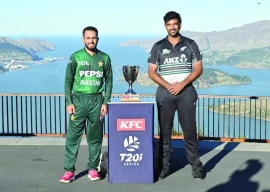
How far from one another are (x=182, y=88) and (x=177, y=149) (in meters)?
2.17

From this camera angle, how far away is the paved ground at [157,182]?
522 cm

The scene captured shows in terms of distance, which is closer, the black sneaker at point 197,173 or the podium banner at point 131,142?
the podium banner at point 131,142

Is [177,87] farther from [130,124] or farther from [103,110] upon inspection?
[103,110]

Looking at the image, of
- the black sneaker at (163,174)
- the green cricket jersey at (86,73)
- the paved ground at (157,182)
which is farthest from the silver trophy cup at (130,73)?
the paved ground at (157,182)

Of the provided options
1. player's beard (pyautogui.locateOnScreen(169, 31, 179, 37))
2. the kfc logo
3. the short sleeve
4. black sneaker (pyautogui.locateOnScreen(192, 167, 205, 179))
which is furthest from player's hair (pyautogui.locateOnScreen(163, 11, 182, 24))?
black sneaker (pyautogui.locateOnScreen(192, 167, 205, 179))

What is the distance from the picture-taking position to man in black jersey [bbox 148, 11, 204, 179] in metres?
5.18

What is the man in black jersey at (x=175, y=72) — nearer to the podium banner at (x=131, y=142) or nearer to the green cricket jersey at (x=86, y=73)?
the podium banner at (x=131, y=142)

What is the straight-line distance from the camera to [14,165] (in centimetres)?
627

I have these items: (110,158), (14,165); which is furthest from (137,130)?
(14,165)

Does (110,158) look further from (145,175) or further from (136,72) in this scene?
(136,72)

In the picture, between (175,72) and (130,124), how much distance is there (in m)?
0.72

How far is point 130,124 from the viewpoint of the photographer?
17.0 ft

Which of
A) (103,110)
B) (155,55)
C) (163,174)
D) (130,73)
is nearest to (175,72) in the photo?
(155,55)

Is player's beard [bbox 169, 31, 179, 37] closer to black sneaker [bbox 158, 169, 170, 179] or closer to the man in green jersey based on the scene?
the man in green jersey
